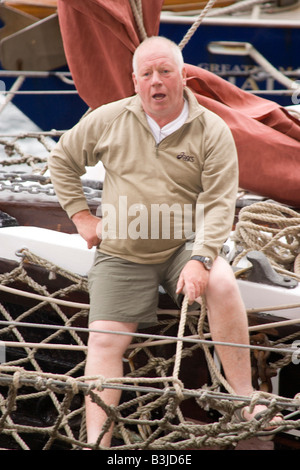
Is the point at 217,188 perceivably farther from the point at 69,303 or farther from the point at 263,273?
the point at 69,303

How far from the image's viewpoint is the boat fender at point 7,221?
9.07ft

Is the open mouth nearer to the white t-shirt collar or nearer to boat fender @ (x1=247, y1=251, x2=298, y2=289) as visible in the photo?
the white t-shirt collar

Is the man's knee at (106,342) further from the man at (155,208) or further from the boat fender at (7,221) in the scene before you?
the boat fender at (7,221)

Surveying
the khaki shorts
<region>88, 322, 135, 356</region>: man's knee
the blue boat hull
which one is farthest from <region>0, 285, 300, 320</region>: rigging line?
the blue boat hull

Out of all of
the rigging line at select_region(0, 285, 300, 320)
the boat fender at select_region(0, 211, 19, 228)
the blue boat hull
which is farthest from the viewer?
the blue boat hull

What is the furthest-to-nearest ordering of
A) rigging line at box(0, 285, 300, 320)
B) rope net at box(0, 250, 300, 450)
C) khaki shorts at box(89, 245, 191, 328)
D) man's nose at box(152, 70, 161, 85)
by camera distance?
rigging line at box(0, 285, 300, 320) → khaki shorts at box(89, 245, 191, 328) → man's nose at box(152, 70, 161, 85) → rope net at box(0, 250, 300, 450)

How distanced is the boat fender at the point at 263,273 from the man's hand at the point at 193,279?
1.22ft

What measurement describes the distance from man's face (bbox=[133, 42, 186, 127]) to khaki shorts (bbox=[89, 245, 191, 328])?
45 cm

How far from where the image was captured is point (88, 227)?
2195 mm

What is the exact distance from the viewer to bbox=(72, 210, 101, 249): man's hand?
2184 millimetres

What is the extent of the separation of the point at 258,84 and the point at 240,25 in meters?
0.65

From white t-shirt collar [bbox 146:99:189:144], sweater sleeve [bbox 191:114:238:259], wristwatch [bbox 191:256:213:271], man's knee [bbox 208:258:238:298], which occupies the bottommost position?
man's knee [bbox 208:258:238:298]

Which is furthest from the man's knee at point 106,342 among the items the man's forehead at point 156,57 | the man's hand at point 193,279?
the man's forehead at point 156,57

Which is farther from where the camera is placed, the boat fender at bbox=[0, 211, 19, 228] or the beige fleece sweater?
the boat fender at bbox=[0, 211, 19, 228]
